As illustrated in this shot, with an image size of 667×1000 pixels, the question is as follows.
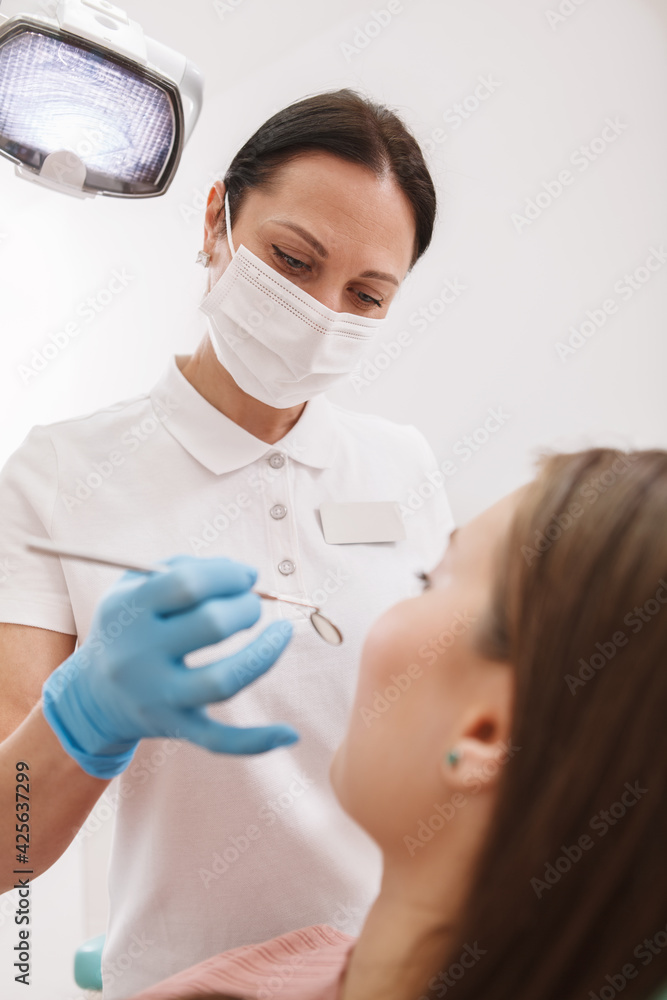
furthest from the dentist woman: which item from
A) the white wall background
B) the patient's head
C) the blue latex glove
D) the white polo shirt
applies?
the white wall background

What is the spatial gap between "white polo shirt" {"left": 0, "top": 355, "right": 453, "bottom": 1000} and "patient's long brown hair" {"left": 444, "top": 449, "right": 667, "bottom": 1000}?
43 cm

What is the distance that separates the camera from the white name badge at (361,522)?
1.29 m

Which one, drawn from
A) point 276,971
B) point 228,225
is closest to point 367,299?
point 228,225

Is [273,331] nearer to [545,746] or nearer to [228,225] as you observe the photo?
[228,225]

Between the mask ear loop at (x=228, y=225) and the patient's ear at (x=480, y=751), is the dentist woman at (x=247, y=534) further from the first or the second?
the patient's ear at (x=480, y=751)

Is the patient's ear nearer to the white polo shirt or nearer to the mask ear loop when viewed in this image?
the white polo shirt

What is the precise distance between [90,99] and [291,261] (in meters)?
0.37

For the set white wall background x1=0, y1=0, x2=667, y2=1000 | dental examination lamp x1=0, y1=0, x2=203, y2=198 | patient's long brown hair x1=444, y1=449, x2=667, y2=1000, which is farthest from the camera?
white wall background x1=0, y1=0, x2=667, y2=1000

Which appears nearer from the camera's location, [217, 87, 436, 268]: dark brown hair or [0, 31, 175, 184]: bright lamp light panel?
[0, 31, 175, 184]: bright lamp light panel

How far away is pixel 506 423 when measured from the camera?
224 centimetres

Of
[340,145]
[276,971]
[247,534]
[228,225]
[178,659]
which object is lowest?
[276,971]

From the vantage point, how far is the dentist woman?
43.8 inches

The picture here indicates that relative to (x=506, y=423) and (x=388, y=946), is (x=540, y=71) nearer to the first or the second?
(x=506, y=423)

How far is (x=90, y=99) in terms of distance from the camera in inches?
37.7
